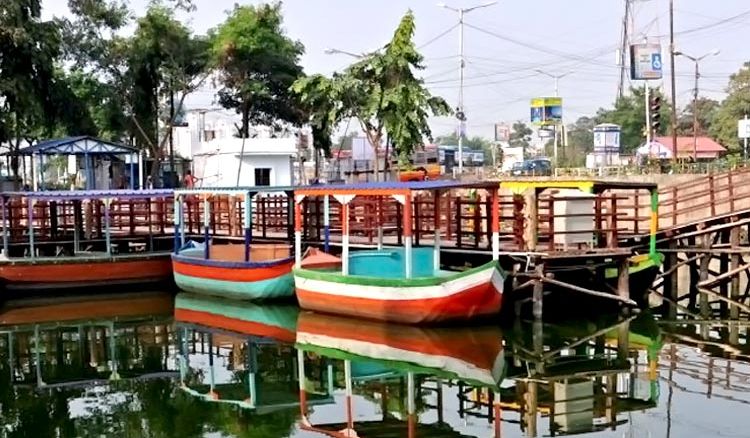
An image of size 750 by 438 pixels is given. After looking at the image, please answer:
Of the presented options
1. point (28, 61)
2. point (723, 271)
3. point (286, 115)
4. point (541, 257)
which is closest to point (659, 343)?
point (541, 257)

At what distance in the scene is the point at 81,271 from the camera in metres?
25.6

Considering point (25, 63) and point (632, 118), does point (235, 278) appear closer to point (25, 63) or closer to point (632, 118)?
point (25, 63)

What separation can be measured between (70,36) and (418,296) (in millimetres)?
28738

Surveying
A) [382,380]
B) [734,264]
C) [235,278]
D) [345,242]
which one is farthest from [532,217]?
[235,278]

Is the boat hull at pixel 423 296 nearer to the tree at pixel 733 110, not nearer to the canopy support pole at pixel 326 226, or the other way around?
the canopy support pole at pixel 326 226

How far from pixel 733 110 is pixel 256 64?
139ft

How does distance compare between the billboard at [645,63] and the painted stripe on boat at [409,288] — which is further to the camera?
the billboard at [645,63]

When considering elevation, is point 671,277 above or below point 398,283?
below

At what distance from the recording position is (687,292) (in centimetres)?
2555

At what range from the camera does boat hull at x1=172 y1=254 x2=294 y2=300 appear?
73.8 feet

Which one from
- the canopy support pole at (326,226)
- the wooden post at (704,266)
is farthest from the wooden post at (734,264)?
the canopy support pole at (326,226)

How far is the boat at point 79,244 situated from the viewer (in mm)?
25297

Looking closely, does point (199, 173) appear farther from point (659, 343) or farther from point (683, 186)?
point (659, 343)

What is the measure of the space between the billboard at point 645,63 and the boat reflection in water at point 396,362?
29.4 m
